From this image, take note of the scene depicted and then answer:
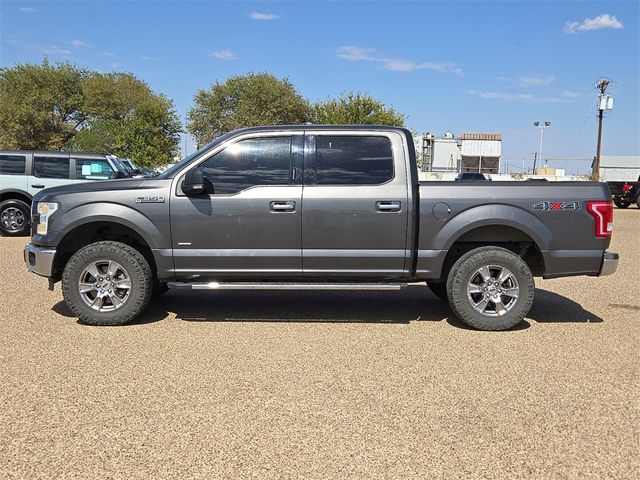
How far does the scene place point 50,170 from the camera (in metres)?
12.5

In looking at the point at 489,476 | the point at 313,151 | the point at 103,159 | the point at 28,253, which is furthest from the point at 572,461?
the point at 103,159

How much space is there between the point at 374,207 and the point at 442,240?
0.77 m

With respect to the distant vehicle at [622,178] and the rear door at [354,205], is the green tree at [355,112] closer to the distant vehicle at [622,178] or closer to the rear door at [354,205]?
the distant vehicle at [622,178]

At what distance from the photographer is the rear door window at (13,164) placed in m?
12.3

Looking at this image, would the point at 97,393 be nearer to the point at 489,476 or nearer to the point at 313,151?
the point at 489,476

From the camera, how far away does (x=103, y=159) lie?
499 inches

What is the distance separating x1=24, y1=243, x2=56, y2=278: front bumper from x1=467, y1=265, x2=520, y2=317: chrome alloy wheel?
425 centimetres

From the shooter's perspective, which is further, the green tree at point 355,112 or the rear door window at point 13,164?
the green tree at point 355,112

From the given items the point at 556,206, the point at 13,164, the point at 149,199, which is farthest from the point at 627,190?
the point at 149,199

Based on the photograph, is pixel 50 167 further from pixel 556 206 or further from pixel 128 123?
A: pixel 128 123

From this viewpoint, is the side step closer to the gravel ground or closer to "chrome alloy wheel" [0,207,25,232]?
the gravel ground

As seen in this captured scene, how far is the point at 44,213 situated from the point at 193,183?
1.64 metres

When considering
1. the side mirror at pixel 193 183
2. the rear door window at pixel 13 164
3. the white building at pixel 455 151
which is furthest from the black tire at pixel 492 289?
the white building at pixel 455 151

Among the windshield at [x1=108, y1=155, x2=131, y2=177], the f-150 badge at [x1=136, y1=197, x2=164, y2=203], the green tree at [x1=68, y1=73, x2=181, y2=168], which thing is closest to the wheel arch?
the f-150 badge at [x1=136, y1=197, x2=164, y2=203]
